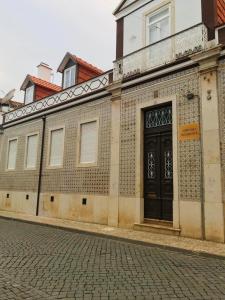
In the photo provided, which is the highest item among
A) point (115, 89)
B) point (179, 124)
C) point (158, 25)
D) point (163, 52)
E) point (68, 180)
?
point (158, 25)

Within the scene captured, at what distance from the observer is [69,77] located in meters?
15.1

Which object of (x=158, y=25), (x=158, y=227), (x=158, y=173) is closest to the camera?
(x=158, y=227)

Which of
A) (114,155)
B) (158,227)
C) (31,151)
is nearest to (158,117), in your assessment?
(114,155)

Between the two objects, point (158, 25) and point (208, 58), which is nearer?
point (208, 58)

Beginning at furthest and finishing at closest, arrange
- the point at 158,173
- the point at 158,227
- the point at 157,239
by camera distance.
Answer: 1. the point at 158,173
2. the point at 158,227
3. the point at 157,239

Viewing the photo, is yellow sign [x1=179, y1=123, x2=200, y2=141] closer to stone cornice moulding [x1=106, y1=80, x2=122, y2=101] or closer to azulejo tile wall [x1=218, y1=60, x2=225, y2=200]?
azulejo tile wall [x1=218, y1=60, x2=225, y2=200]

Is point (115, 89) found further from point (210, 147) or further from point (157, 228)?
point (157, 228)

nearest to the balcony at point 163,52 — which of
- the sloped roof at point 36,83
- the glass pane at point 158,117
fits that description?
the glass pane at point 158,117

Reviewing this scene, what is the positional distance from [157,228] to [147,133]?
320cm

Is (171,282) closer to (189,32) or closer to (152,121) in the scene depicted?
(152,121)

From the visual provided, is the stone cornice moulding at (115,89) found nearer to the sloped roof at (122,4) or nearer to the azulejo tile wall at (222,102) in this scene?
the sloped roof at (122,4)

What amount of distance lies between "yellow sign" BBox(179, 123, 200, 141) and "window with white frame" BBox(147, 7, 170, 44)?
11.5ft

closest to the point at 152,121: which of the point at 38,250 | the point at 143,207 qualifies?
the point at 143,207

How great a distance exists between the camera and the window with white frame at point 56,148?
13.6 m
